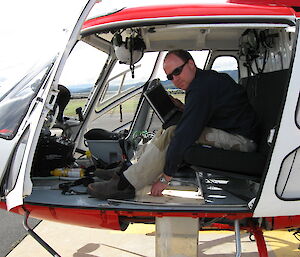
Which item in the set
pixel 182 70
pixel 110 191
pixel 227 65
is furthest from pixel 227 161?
pixel 227 65

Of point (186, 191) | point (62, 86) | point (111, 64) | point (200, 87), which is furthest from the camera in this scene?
point (111, 64)

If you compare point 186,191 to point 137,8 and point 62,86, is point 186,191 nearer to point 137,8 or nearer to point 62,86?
point 137,8

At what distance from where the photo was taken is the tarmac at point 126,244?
11.8 feet

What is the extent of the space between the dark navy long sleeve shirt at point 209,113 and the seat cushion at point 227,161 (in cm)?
7

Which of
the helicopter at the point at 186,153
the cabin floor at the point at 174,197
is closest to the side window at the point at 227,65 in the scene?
the helicopter at the point at 186,153

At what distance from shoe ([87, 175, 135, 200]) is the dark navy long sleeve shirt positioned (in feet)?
0.99

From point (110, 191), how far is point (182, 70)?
1015 mm

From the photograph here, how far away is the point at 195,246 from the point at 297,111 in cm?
107

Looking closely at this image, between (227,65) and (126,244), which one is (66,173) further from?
(227,65)

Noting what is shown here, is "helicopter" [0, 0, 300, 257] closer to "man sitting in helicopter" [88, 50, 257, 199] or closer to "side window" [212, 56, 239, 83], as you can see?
"man sitting in helicopter" [88, 50, 257, 199]

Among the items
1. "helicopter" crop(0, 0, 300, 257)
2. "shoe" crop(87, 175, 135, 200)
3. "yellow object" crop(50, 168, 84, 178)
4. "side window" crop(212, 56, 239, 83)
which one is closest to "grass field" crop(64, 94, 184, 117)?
"helicopter" crop(0, 0, 300, 257)

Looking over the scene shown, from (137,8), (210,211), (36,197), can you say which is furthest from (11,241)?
(137,8)

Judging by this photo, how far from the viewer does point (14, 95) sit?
2848 millimetres

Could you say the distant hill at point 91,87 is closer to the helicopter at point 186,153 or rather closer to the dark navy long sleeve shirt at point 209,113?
the helicopter at point 186,153
